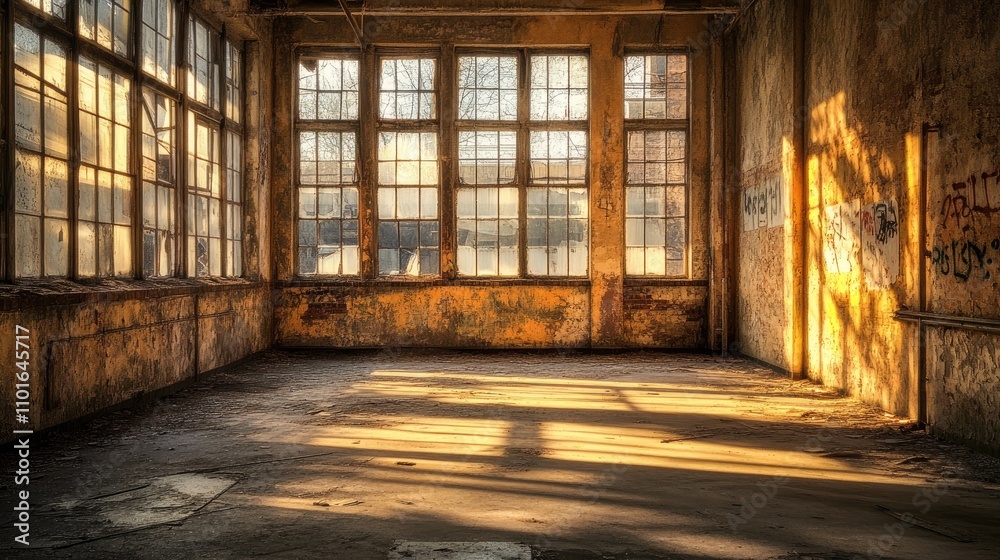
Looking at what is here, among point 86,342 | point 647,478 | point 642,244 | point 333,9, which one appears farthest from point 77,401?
point 642,244

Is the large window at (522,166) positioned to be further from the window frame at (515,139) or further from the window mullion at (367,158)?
the window mullion at (367,158)

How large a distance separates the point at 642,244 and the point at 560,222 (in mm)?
1145

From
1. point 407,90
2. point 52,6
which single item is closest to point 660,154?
point 407,90

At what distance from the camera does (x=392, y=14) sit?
29.0 feet

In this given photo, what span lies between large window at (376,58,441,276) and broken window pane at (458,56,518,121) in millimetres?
405

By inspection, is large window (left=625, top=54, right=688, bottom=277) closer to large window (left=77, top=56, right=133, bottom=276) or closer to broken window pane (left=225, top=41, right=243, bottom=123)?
broken window pane (left=225, top=41, right=243, bottom=123)

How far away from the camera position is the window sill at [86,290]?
14.9 feet

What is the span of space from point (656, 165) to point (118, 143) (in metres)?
6.58

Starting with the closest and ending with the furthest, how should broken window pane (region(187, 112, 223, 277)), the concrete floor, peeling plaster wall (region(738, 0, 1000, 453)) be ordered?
the concrete floor, peeling plaster wall (region(738, 0, 1000, 453)), broken window pane (region(187, 112, 223, 277))

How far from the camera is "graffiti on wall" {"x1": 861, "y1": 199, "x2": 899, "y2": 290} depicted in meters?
5.60

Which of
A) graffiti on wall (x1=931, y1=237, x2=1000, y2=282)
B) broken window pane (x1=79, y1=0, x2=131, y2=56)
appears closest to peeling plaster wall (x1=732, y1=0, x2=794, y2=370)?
graffiti on wall (x1=931, y1=237, x2=1000, y2=282)

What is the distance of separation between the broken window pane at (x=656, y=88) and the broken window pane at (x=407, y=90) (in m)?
2.65

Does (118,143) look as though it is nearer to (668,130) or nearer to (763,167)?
(763,167)

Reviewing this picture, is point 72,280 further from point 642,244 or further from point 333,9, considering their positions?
point 642,244
